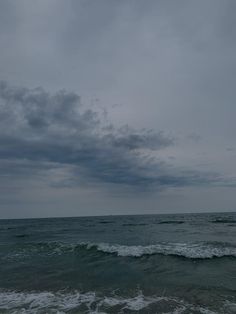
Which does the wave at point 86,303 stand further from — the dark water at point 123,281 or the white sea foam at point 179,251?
the white sea foam at point 179,251

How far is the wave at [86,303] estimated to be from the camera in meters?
9.55

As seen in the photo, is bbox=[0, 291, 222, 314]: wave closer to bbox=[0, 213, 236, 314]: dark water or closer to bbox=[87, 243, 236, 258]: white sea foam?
bbox=[0, 213, 236, 314]: dark water

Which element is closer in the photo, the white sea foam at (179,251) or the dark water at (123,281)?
the dark water at (123,281)

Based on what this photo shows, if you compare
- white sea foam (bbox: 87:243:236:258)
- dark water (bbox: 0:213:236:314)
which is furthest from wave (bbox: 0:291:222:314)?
white sea foam (bbox: 87:243:236:258)

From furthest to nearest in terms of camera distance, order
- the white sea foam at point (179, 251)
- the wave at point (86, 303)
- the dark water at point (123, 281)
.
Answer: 1. the white sea foam at point (179, 251)
2. the dark water at point (123, 281)
3. the wave at point (86, 303)

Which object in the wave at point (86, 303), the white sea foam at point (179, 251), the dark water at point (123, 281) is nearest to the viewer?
the wave at point (86, 303)

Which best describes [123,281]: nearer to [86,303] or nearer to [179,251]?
[86,303]

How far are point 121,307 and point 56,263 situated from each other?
31.0ft

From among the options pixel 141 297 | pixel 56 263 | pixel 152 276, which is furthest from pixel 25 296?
pixel 56 263

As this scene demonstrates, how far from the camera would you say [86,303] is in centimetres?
1030

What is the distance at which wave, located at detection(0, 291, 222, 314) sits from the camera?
9.55 meters

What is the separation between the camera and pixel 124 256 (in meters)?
20.2

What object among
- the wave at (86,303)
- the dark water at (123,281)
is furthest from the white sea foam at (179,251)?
the wave at (86,303)

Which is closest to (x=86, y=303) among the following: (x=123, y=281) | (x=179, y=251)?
(x=123, y=281)
